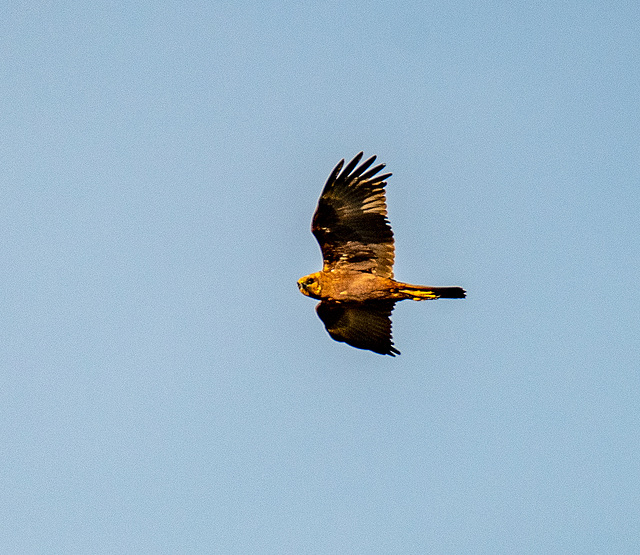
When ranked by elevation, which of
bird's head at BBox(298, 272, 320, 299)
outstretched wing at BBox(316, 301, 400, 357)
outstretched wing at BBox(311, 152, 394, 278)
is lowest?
outstretched wing at BBox(316, 301, 400, 357)

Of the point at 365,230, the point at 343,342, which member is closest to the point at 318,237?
the point at 365,230

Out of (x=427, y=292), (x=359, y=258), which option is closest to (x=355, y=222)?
(x=359, y=258)

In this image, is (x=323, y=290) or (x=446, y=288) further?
(x=323, y=290)

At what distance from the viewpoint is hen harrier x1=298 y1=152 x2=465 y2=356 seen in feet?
48.2

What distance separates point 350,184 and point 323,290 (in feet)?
5.50

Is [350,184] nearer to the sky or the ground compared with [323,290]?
nearer to the sky

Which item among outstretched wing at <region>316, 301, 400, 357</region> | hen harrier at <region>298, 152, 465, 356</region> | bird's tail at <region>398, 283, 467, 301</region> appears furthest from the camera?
outstretched wing at <region>316, 301, 400, 357</region>

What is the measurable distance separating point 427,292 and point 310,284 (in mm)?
1863

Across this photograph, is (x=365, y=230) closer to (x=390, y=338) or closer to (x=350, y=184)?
(x=350, y=184)

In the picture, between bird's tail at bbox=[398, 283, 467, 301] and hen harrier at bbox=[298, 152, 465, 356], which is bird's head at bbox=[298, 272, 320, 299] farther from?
bird's tail at bbox=[398, 283, 467, 301]

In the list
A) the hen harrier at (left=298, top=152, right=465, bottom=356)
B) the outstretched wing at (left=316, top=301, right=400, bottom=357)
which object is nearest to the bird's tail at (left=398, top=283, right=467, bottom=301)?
the hen harrier at (left=298, top=152, right=465, bottom=356)

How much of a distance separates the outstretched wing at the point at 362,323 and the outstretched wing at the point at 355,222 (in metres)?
0.76

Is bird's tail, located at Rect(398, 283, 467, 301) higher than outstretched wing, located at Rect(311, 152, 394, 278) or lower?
lower

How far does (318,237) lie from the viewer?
15.1 meters
